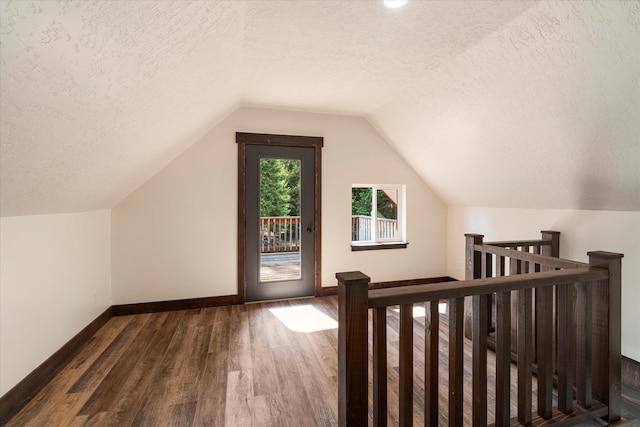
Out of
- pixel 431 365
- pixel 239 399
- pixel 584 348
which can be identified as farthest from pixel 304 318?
pixel 584 348

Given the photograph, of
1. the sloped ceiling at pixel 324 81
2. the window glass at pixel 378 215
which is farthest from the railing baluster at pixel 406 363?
the window glass at pixel 378 215

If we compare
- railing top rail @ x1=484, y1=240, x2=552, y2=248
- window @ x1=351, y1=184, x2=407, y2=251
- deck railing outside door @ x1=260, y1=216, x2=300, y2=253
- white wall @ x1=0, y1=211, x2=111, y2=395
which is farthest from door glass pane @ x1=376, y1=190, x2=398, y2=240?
white wall @ x1=0, y1=211, x2=111, y2=395

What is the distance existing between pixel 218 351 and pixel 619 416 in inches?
102

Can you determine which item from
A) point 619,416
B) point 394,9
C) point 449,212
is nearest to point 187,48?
point 394,9

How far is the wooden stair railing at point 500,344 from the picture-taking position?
3.68 feet

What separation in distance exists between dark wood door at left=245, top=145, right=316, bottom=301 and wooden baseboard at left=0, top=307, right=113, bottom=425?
5.25 feet

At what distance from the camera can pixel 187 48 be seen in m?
1.59

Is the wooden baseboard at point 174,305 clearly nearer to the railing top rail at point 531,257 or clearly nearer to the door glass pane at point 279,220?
the door glass pane at point 279,220

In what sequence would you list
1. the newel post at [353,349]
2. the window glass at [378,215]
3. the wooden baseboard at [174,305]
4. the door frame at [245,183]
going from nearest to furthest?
the newel post at [353,349]
the wooden baseboard at [174,305]
the door frame at [245,183]
the window glass at [378,215]

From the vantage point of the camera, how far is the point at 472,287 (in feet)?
4.26

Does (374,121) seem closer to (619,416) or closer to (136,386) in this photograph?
(619,416)

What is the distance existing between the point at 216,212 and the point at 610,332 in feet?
11.3

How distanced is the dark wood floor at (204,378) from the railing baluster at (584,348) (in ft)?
1.27

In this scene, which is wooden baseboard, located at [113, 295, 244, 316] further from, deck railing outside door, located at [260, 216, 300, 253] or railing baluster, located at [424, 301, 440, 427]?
railing baluster, located at [424, 301, 440, 427]
